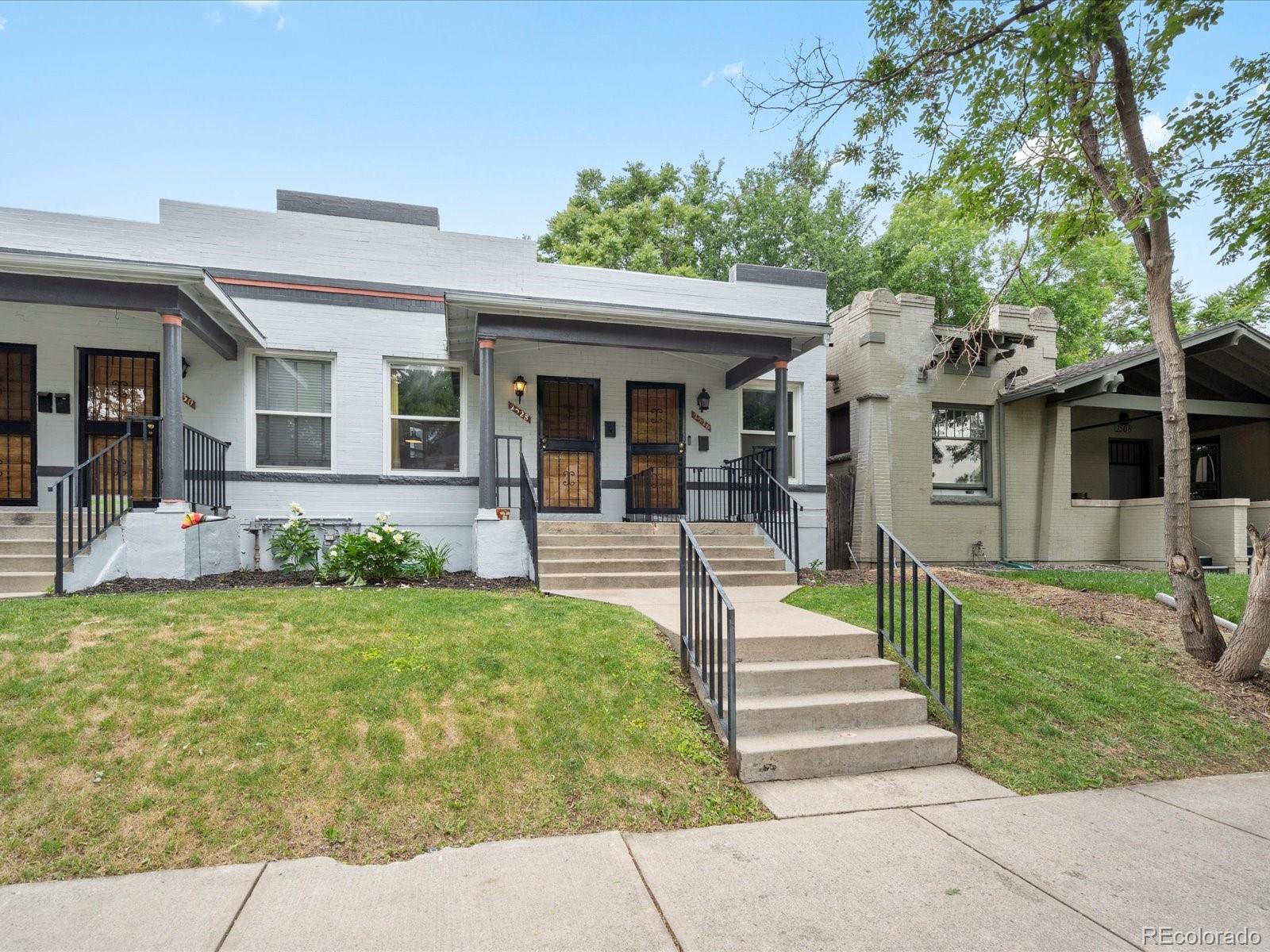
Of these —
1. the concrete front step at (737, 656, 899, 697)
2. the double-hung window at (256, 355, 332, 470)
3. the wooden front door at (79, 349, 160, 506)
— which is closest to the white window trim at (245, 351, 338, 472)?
the double-hung window at (256, 355, 332, 470)

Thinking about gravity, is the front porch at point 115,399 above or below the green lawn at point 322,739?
above

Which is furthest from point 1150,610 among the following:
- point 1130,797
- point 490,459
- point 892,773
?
point 490,459

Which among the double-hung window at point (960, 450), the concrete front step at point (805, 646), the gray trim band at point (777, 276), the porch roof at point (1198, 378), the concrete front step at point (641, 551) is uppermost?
the gray trim band at point (777, 276)

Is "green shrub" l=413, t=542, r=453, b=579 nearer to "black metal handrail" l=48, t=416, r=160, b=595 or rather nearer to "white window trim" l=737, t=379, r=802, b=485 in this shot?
"black metal handrail" l=48, t=416, r=160, b=595

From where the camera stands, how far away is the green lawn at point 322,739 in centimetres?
293

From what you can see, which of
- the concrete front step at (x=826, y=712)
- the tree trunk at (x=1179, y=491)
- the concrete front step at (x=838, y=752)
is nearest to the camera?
the concrete front step at (x=838, y=752)

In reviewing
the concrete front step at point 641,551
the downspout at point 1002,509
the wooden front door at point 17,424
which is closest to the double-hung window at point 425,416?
the concrete front step at point 641,551

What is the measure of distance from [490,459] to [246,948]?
623 cm

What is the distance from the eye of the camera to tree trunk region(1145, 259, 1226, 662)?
5.42 meters

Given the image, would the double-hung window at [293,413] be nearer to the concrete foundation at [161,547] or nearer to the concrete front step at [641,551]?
the concrete foundation at [161,547]

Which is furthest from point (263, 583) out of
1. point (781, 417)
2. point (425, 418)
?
point (781, 417)

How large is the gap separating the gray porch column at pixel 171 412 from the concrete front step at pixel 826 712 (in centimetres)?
623

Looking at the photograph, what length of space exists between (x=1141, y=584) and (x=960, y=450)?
13.8 feet

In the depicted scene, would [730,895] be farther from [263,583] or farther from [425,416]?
[425,416]
